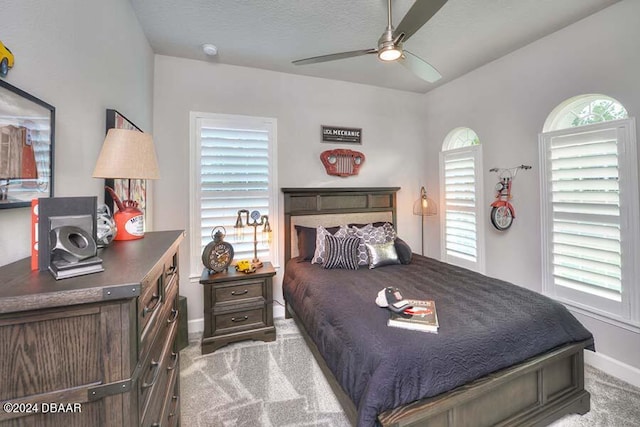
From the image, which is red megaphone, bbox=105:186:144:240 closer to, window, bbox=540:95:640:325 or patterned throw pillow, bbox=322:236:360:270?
patterned throw pillow, bbox=322:236:360:270

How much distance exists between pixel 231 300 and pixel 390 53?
251 cm

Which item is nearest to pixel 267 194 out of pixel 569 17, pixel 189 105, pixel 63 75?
pixel 189 105

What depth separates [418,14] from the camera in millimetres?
1557

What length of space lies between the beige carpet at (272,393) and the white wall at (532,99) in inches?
17.6

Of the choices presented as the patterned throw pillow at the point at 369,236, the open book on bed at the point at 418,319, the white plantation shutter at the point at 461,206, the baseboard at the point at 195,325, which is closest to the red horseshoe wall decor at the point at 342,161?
the patterned throw pillow at the point at 369,236

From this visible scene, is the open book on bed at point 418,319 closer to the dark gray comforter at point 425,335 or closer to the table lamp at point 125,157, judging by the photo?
the dark gray comforter at point 425,335

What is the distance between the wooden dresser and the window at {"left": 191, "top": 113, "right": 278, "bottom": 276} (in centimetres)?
226

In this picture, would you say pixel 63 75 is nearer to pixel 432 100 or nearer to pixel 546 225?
pixel 546 225

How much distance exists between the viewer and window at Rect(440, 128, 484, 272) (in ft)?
10.8

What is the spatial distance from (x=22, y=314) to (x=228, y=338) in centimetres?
219

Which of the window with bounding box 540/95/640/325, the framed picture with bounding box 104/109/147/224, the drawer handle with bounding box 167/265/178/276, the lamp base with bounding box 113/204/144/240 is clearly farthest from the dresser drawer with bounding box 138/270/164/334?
the window with bounding box 540/95/640/325

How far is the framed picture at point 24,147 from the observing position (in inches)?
35.4

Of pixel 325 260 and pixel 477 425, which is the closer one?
pixel 477 425

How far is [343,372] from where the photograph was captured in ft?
5.02
